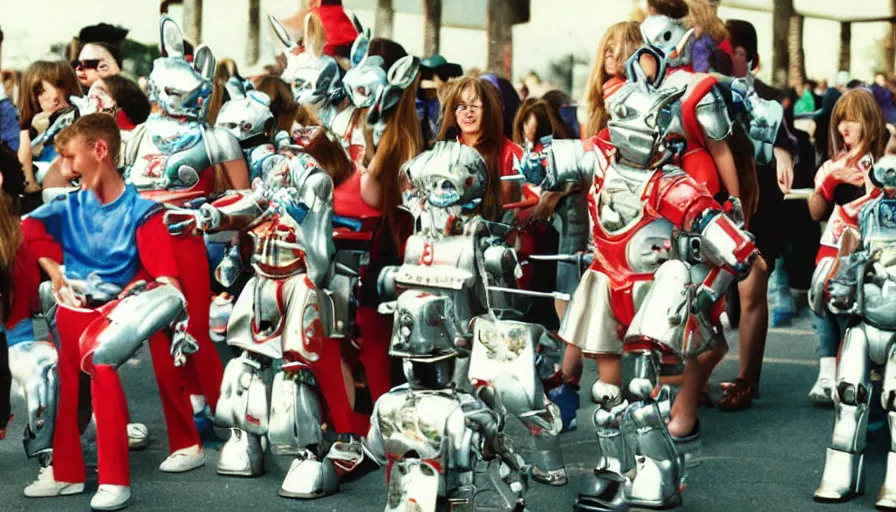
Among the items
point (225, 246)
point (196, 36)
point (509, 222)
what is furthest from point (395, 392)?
point (196, 36)

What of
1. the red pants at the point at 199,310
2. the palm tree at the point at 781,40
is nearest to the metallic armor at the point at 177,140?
the red pants at the point at 199,310

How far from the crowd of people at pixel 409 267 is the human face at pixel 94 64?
0.87 meters

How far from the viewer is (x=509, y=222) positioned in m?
5.64

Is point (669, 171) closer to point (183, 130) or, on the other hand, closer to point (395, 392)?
point (395, 392)

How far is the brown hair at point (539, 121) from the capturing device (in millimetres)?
7340

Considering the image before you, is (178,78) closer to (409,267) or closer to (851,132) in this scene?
(409,267)

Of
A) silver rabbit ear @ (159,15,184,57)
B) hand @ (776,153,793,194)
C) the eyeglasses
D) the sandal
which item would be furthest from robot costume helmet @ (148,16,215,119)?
hand @ (776,153,793,194)

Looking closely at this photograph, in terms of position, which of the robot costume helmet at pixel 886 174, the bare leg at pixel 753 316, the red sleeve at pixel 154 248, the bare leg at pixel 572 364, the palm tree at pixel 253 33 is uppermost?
the palm tree at pixel 253 33

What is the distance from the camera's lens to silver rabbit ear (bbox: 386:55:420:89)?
576 cm

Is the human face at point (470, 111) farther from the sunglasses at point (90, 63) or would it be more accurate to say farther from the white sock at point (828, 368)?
the sunglasses at point (90, 63)

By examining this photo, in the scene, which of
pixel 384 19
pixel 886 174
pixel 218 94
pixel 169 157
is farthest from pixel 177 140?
pixel 384 19

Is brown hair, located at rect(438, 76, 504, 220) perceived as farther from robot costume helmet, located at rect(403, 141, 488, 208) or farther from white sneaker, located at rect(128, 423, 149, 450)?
white sneaker, located at rect(128, 423, 149, 450)

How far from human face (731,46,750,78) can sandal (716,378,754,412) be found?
1419mm

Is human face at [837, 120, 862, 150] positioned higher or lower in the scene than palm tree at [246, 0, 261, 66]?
lower
